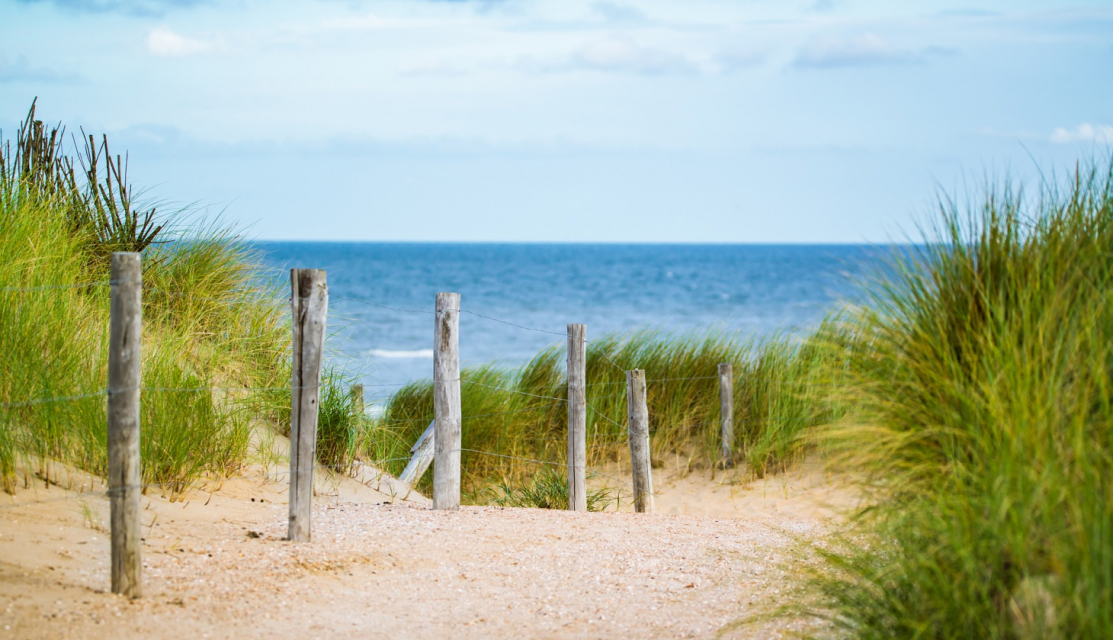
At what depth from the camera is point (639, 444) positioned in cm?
695

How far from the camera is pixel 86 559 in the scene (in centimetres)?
419

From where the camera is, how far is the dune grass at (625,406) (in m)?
8.27

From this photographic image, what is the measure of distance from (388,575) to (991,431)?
289 cm

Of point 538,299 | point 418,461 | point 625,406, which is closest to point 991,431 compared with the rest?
point 418,461

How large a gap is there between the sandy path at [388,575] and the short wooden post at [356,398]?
1.23 m

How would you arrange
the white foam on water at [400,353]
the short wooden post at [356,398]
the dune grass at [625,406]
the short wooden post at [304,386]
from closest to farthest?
the short wooden post at [304,386] → the short wooden post at [356,398] → the dune grass at [625,406] → the white foam on water at [400,353]

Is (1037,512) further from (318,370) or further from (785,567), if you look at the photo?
Answer: (318,370)

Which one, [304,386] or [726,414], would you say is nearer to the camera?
[304,386]

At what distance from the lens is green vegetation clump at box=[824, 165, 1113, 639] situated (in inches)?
102

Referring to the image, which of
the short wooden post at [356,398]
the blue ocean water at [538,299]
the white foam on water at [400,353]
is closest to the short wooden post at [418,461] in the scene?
the short wooden post at [356,398]

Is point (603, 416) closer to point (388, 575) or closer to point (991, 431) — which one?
point (388, 575)

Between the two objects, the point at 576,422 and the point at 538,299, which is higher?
the point at 538,299

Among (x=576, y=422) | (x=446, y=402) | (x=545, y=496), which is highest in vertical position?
(x=446, y=402)

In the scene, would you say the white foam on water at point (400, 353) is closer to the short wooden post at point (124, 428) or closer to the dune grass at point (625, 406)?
the dune grass at point (625, 406)
